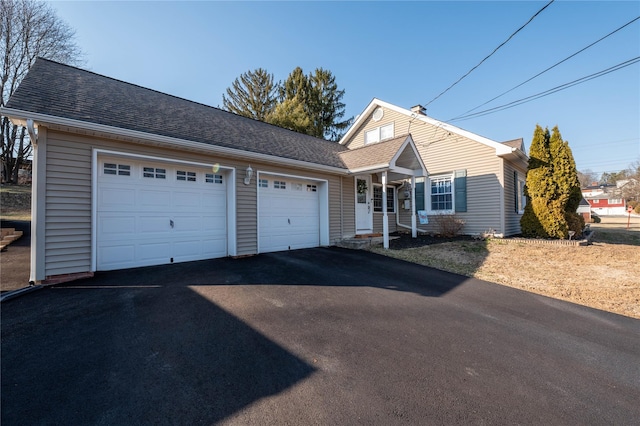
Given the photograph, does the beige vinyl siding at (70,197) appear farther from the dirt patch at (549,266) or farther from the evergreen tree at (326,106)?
A: the evergreen tree at (326,106)

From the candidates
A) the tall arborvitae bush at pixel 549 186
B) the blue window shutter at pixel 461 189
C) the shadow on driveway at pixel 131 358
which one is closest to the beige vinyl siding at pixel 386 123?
the blue window shutter at pixel 461 189

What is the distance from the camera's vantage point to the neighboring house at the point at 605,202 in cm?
4567

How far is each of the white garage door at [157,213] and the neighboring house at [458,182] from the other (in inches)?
220

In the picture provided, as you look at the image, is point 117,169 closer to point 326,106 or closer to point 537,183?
point 537,183

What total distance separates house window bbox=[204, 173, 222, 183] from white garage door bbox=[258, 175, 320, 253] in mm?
1155

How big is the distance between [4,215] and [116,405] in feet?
59.0

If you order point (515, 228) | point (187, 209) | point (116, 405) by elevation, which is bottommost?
point (116, 405)

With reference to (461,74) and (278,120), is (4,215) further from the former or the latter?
(461,74)

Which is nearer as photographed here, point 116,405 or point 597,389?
point 116,405

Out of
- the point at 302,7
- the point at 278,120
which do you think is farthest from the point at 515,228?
the point at 278,120

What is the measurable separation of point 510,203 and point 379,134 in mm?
6651

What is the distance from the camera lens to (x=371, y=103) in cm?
1385

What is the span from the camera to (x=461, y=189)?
11.1m

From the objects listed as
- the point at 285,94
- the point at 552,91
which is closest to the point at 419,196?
the point at 552,91
